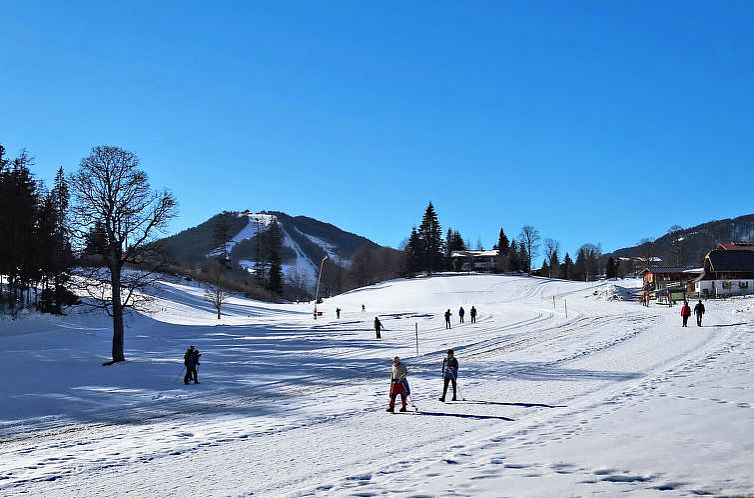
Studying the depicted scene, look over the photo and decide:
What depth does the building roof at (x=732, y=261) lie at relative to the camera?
75500 millimetres

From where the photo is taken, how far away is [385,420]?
14750mm

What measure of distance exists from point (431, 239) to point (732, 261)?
61.0 metres

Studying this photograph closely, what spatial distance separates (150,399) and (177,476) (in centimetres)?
945

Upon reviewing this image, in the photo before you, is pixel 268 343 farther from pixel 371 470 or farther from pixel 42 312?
pixel 371 470

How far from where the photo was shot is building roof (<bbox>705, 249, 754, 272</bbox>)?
75500 millimetres

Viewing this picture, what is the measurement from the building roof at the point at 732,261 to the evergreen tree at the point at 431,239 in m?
57.6

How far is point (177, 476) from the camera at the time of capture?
1018 cm

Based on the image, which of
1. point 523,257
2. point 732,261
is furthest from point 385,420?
point 523,257

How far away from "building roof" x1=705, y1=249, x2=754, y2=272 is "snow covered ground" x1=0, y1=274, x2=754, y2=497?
1836 inches

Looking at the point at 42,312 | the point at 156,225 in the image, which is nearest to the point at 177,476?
the point at 156,225

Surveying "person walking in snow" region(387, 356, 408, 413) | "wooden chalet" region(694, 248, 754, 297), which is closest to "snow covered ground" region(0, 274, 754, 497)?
"person walking in snow" region(387, 356, 408, 413)

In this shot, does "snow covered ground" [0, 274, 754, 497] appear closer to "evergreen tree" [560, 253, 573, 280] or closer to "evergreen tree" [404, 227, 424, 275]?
"evergreen tree" [404, 227, 424, 275]

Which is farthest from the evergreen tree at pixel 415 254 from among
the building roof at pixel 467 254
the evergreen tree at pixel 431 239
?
the building roof at pixel 467 254

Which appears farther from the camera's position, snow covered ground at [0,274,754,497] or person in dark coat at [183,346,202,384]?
person in dark coat at [183,346,202,384]
